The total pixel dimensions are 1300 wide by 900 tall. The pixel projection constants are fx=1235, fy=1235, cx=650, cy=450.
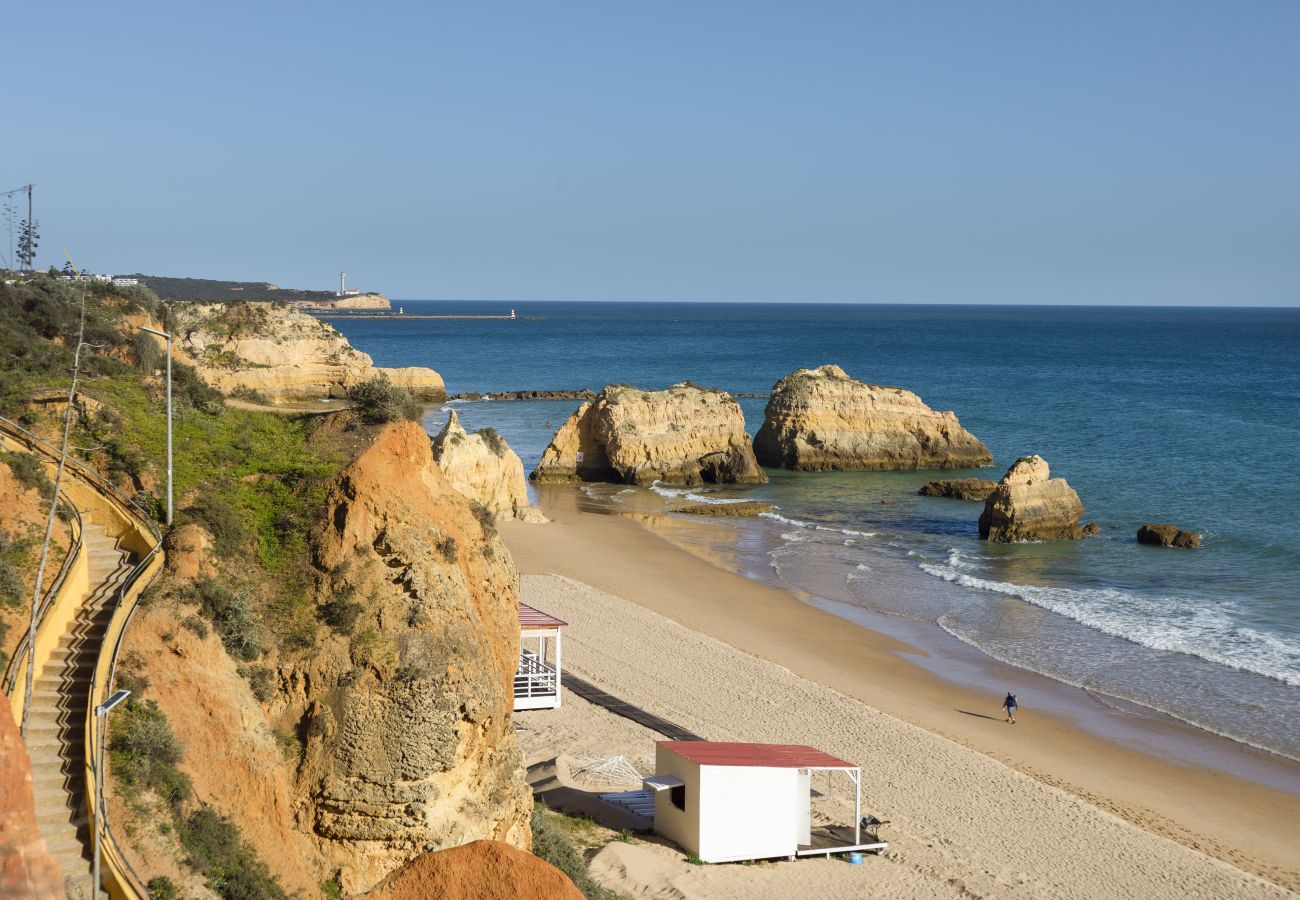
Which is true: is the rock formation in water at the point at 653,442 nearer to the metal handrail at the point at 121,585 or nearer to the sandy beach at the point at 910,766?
the sandy beach at the point at 910,766

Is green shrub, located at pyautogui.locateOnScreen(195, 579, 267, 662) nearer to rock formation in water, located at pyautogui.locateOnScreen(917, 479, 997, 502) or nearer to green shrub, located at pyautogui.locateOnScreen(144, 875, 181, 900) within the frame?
green shrub, located at pyautogui.locateOnScreen(144, 875, 181, 900)

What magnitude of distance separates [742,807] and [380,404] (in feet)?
27.5

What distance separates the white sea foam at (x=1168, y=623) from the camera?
30.7 meters

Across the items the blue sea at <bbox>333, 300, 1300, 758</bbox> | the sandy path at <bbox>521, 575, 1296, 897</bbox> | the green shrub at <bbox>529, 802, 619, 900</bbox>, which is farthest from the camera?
the blue sea at <bbox>333, 300, 1300, 758</bbox>

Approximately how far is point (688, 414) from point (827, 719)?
3497 centimetres

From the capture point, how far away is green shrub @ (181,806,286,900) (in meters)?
11.8

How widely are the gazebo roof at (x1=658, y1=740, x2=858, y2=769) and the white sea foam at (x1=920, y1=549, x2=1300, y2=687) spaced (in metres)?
15.1

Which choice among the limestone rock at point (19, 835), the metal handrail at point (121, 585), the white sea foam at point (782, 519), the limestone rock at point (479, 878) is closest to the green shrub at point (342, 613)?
the metal handrail at point (121, 585)

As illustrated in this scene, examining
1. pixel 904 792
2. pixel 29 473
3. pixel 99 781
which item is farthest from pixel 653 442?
pixel 99 781

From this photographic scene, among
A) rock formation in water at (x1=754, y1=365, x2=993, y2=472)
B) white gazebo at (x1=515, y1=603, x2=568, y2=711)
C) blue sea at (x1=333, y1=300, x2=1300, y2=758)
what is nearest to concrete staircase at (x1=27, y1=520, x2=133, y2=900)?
white gazebo at (x1=515, y1=603, x2=568, y2=711)

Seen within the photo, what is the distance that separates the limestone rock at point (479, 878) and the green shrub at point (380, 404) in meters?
7.24

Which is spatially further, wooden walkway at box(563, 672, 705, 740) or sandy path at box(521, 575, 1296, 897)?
wooden walkway at box(563, 672, 705, 740)

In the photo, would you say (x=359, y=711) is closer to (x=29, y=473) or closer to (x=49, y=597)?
(x=49, y=597)

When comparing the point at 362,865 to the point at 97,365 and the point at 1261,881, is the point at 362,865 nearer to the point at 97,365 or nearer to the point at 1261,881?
the point at 97,365
